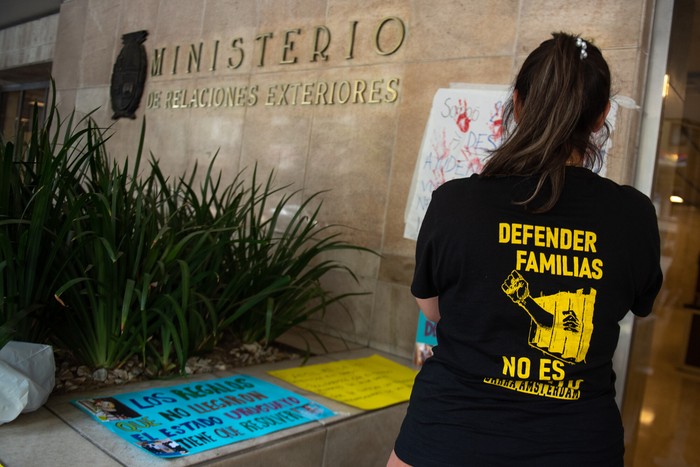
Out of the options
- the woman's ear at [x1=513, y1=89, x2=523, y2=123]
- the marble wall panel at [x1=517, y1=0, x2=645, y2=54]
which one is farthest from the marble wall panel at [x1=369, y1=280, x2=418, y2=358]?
the woman's ear at [x1=513, y1=89, x2=523, y2=123]

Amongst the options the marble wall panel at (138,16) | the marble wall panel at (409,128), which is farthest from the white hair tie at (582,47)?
the marble wall panel at (138,16)

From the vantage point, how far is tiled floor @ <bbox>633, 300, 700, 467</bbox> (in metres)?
2.83

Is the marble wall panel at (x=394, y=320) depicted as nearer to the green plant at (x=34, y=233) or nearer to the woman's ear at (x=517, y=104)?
the green plant at (x=34, y=233)

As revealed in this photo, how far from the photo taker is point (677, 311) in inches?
123

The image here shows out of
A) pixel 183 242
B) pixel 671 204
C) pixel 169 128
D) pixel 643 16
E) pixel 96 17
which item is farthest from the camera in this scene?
pixel 96 17

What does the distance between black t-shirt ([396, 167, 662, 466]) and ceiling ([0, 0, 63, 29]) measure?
639 cm

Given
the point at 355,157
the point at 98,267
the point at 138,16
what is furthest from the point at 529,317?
the point at 138,16

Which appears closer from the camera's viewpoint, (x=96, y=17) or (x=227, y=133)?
(x=227, y=133)

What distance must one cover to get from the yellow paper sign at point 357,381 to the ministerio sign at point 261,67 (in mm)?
1420

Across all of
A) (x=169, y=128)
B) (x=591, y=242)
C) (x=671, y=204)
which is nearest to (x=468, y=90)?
(x=671, y=204)

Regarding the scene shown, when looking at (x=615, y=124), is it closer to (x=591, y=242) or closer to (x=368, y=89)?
(x=368, y=89)

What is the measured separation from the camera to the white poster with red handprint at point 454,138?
290 centimetres

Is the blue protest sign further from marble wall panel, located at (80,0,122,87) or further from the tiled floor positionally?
marble wall panel, located at (80,0,122,87)

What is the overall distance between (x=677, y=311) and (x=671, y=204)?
25.8 inches
